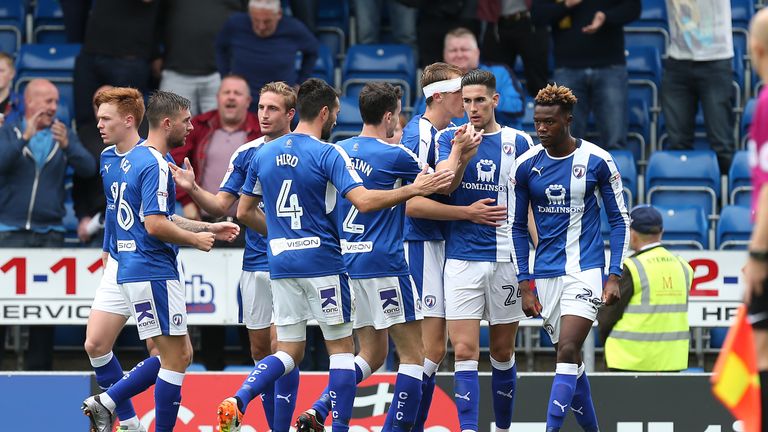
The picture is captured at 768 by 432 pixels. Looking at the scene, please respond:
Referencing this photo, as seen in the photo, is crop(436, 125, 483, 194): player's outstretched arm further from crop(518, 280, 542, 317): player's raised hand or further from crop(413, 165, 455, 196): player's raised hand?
crop(518, 280, 542, 317): player's raised hand

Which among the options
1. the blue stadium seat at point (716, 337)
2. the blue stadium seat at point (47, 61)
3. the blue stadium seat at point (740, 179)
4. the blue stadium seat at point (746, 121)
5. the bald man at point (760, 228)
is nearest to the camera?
the bald man at point (760, 228)

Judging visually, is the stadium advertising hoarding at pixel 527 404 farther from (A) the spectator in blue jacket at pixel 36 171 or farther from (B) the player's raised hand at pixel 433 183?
(B) the player's raised hand at pixel 433 183

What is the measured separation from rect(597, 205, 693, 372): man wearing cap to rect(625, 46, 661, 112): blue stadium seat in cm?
467

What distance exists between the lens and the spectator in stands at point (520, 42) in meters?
13.5

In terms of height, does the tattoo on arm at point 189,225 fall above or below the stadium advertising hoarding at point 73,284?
above

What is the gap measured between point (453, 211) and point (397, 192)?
1.04 metres

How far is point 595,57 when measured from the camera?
13055 mm

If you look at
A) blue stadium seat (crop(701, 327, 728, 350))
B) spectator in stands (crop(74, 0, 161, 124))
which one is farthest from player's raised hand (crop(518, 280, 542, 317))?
spectator in stands (crop(74, 0, 161, 124))

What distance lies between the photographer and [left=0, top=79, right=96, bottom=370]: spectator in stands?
1166 centimetres

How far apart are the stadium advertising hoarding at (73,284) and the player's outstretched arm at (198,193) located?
6.55 ft

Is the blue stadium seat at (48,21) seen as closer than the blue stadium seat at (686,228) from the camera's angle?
No

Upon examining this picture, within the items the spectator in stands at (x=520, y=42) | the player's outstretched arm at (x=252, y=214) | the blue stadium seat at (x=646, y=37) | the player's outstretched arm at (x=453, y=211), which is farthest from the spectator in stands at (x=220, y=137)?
the blue stadium seat at (x=646, y=37)

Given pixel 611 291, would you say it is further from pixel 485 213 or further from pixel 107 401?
pixel 107 401

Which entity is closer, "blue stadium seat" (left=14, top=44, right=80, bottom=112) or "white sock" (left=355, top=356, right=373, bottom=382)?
"white sock" (left=355, top=356, right=373, bottom=382)
